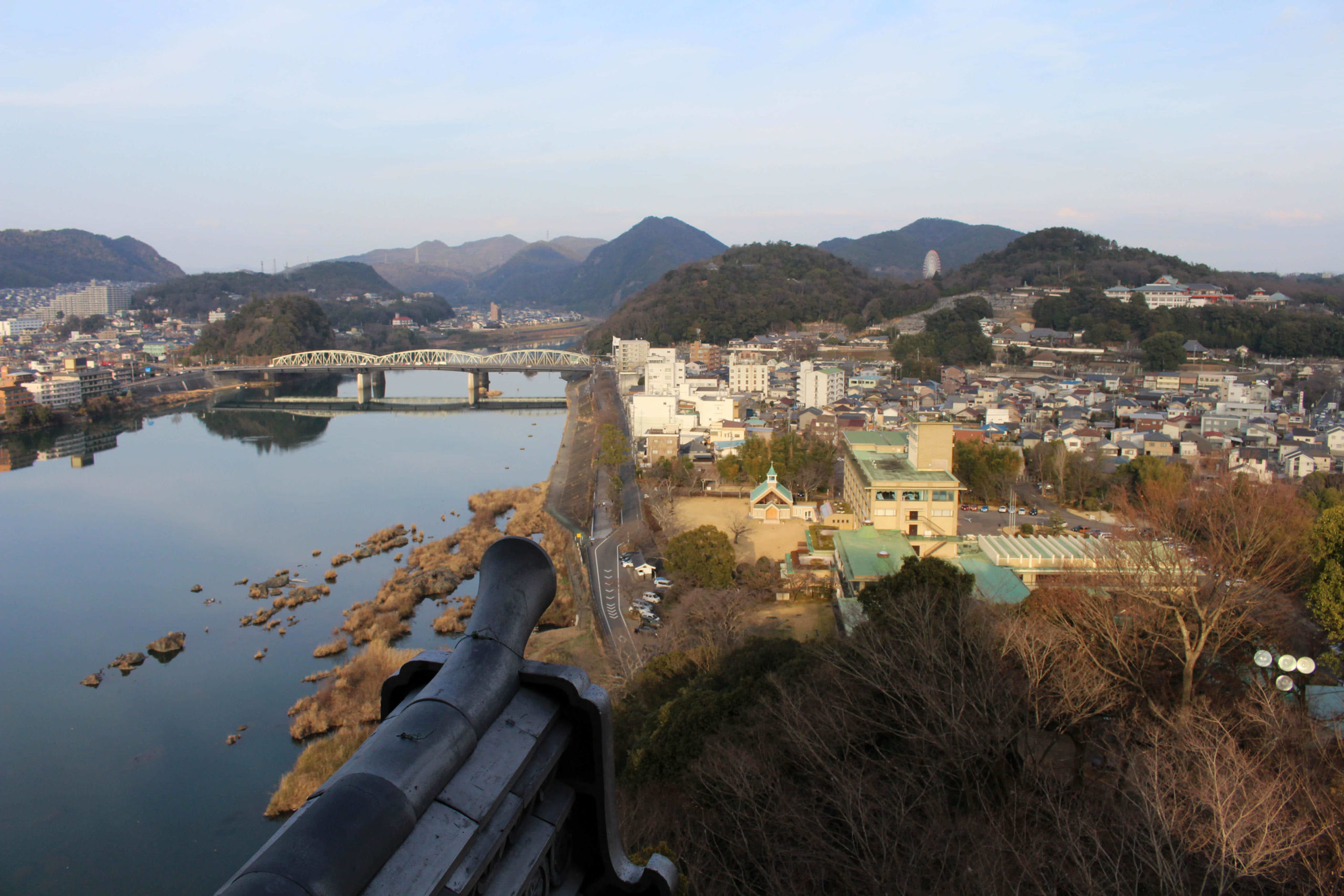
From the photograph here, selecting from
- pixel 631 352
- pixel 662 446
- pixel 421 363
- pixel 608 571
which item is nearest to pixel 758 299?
pixel 631 352

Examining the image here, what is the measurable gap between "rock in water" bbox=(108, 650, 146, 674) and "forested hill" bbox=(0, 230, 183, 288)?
46498 mm

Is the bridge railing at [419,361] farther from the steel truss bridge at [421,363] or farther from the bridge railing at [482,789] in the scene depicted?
the bridge railing at [482,789]

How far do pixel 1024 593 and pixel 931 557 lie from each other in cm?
76

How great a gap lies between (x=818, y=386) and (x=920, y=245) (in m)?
44.0

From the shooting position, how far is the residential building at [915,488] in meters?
5.85

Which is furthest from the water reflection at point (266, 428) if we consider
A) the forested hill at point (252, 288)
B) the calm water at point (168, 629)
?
the forested hill at point (252, 288)

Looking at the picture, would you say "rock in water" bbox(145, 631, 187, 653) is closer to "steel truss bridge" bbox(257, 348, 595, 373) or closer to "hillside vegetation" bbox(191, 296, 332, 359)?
"steel truss bridge" bbox(257, 348, 595, 373)

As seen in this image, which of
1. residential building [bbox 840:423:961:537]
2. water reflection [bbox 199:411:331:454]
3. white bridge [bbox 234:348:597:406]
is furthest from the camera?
white bridge [bbox 234:348:597:406]

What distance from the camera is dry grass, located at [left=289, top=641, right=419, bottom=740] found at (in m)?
4.25

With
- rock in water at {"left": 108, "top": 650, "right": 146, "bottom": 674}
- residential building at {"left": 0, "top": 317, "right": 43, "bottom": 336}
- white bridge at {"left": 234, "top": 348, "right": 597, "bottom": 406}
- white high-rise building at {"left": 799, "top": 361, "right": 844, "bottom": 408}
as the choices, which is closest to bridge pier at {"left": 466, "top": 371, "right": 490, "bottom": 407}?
white bridge at {"left": 234, "top": 348, "right": 597, "bottom": 406}

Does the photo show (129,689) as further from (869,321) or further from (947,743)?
(869,321)

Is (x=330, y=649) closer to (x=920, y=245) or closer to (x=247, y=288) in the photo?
(x=247, y=288)

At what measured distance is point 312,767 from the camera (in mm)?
3816

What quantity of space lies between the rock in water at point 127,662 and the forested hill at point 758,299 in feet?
55.7
